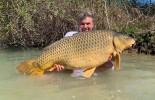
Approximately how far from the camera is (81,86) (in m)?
5.07

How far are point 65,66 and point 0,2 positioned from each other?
6036mm

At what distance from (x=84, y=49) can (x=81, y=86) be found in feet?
1.68

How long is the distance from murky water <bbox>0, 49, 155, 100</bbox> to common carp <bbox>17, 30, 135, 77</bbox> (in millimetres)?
278

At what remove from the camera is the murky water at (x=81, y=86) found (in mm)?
4523

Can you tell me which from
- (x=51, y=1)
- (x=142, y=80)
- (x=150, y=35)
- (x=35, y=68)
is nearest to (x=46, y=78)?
(x=35, y=68)

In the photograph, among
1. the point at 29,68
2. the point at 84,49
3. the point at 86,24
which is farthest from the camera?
the point at 86,24

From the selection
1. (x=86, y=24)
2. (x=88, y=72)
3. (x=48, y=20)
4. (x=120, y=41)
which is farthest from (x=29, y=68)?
(x=48, y=20)

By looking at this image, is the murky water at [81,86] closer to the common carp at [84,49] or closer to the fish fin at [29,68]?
the fish fin at [29,68]

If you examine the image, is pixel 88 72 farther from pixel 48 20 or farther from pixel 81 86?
pixel 48 20

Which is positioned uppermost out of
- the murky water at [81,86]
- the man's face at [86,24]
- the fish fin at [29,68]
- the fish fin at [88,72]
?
the man's face at [86,24]

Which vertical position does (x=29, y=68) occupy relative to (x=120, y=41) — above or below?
below

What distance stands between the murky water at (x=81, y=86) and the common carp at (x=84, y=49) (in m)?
0.28

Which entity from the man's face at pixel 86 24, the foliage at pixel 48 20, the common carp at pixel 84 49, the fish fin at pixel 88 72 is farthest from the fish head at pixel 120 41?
the foliage at pixel 48 20

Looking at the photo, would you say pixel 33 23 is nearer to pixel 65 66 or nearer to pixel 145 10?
pixel 145 10
